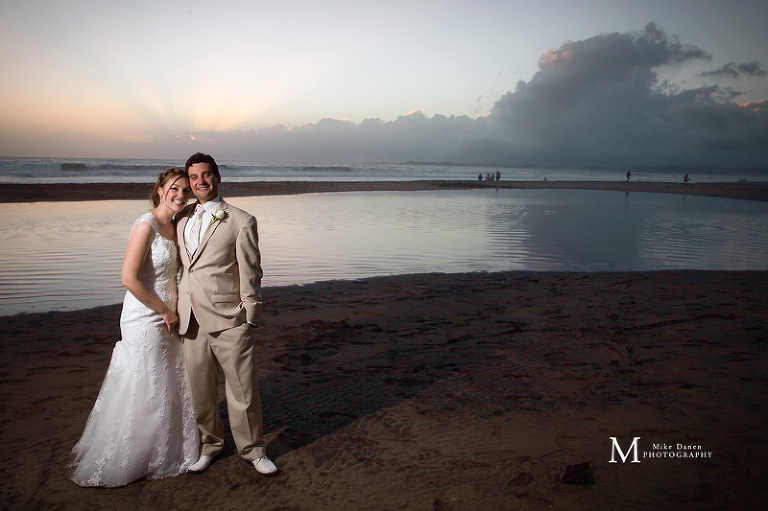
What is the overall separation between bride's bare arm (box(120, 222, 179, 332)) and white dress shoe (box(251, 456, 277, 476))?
115 centimetres

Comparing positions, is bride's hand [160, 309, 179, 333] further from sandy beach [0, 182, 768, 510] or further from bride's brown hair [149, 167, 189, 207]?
sandy beach [0, 182, 768, 510]

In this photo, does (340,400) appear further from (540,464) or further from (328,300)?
(328,300)

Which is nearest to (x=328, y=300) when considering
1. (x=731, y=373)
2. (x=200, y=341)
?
(x=200, y=341)

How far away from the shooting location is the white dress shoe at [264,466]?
3650 millimetres

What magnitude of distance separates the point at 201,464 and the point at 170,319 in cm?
105

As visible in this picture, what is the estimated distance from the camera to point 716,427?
4375 millimetres

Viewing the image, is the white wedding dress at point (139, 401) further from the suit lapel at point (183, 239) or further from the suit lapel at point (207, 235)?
the suit lapel at point (207, 235)

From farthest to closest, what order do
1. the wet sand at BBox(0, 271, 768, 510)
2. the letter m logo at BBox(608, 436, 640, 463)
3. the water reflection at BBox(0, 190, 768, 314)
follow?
the water reflection at BBox(0, 190, 768, 314), the letter m logo at BBox(608, 436, 640, 463), the wet sand at BBox(0, 271, 768, 510)

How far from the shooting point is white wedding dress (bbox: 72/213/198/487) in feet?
11.4

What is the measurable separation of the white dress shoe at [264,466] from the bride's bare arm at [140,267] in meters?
1.15

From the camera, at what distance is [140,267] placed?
345cm

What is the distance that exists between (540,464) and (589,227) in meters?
17.1
